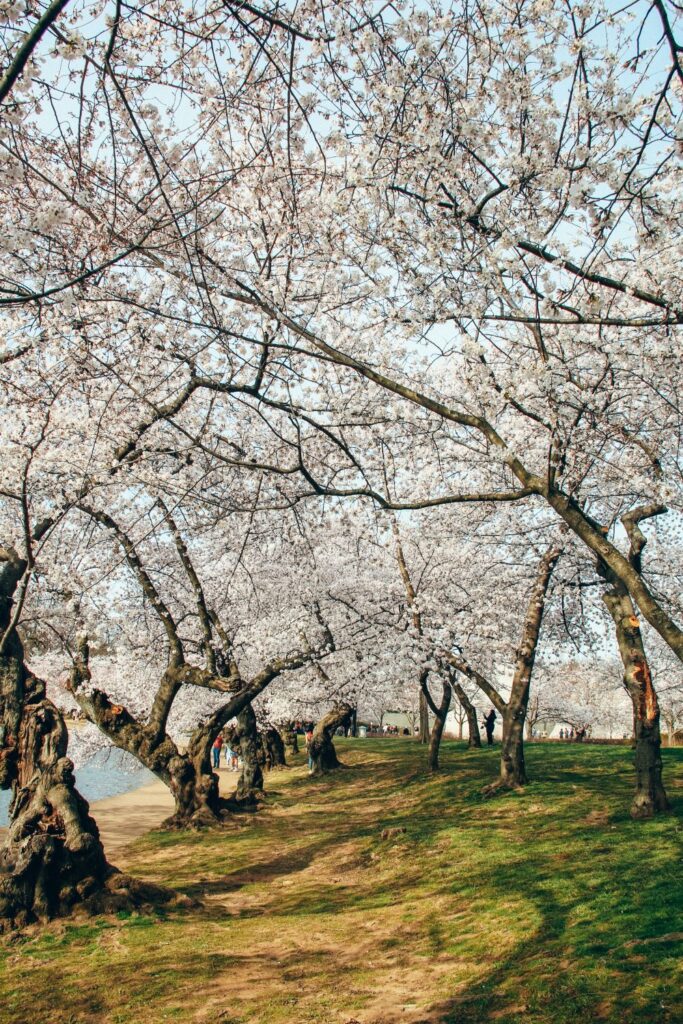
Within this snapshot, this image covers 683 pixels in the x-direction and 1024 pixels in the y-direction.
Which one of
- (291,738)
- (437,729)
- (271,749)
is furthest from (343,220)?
(291,738)

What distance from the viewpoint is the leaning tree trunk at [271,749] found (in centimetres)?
3131

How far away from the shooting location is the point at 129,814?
74.5 ft

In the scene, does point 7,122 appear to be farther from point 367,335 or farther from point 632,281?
point 632,281

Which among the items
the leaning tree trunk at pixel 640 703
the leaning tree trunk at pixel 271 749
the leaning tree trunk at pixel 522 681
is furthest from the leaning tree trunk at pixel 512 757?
the leaning tree trunk at pixel 271 749

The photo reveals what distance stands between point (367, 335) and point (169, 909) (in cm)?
805

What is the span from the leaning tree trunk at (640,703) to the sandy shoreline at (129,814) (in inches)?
422

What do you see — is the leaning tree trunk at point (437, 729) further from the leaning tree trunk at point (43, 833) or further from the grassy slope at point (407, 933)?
the leaning tree trunk at point (43, 833)

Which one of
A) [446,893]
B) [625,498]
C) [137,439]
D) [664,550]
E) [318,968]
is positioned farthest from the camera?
[664,550]

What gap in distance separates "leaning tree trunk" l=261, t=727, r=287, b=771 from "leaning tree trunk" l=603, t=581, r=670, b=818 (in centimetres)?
2067

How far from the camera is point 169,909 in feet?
32.9

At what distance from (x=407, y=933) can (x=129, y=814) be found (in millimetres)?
16080

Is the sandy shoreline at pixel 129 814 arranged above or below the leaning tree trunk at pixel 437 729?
below

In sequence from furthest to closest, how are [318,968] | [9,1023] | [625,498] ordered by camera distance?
[625,498] < [318,968] < [9,1023]

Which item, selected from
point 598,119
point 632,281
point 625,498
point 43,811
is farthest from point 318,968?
point 625,498
